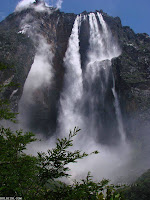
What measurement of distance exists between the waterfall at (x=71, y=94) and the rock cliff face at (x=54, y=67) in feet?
2.89

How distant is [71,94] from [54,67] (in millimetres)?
5489

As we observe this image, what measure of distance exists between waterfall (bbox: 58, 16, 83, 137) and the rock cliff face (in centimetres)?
88

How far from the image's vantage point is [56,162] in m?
2.78

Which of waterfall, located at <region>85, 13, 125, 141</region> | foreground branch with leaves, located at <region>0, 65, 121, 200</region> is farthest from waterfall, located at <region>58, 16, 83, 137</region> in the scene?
foreground branch with leaves, located at <region>0, 65, 121, 200</region>

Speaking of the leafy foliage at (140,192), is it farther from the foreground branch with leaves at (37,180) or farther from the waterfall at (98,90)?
the waterfall at (98,90)

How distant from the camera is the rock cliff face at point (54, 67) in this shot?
19.7 metres

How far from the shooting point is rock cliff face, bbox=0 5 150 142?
1969cm

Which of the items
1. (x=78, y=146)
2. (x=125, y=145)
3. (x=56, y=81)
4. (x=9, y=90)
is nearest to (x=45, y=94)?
(x=56, y=81)

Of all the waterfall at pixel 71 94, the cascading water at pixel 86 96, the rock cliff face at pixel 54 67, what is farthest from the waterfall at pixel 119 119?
the waterfall at pixel 71 94

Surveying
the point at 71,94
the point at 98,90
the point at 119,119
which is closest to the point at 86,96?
the point at 98,90

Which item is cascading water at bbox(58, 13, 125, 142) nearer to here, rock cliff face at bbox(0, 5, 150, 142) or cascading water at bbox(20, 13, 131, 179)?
cascading water at bbox(20, 13, 131, 179)

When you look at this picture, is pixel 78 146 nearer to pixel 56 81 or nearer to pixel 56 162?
pixel 56 81

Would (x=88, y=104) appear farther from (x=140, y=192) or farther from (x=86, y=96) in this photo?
(x=140, y=192)

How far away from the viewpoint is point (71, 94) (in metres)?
26.0
